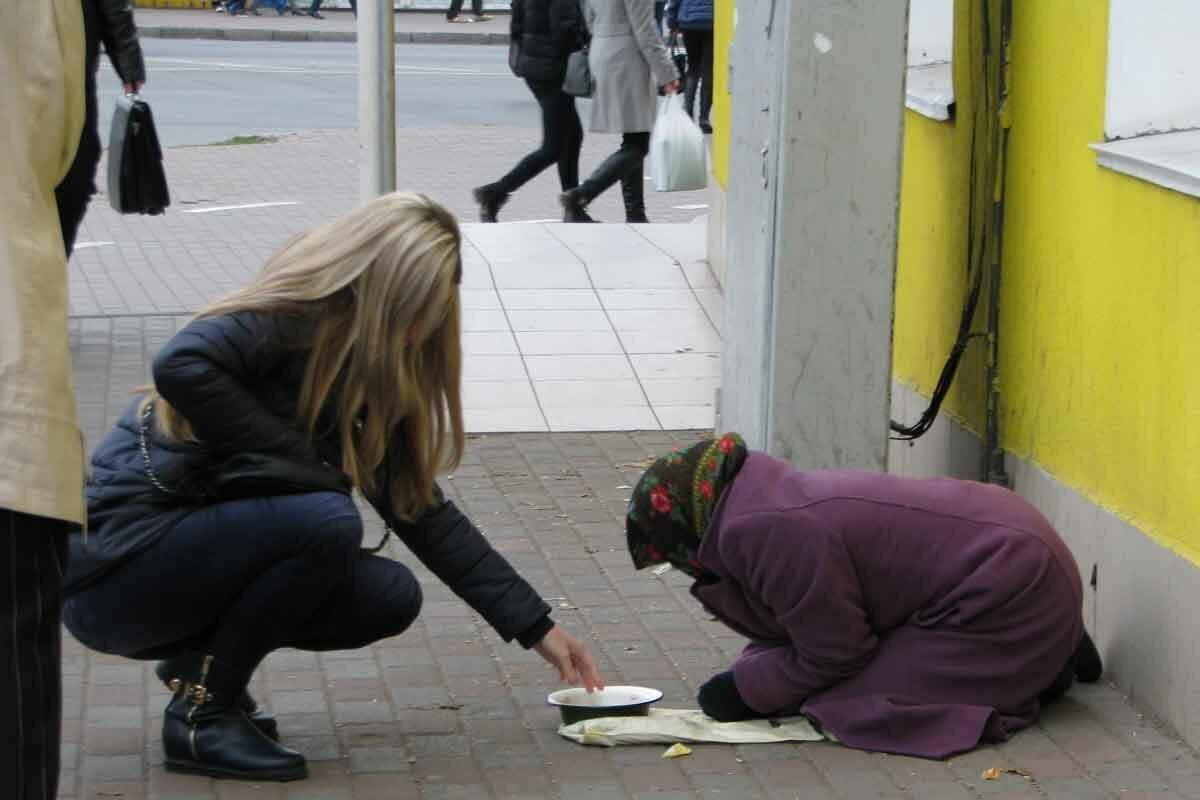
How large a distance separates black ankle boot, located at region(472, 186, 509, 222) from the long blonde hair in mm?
7478

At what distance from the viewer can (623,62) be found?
10.6 meters

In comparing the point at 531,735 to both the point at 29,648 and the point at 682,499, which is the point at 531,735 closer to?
the point at 682,499

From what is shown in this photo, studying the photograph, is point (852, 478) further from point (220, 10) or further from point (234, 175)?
point (220, 10)

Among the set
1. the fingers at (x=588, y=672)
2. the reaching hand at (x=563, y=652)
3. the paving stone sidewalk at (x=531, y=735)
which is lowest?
the paving stone sidewalk at (x=531, y=735)

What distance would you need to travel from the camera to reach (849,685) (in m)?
4.17

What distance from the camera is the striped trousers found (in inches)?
91.1

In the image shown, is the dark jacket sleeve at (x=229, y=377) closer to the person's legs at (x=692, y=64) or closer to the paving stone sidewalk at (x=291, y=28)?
the person's legs at (x=692, y=64)

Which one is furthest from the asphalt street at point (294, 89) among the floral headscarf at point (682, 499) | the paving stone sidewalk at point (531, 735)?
the floral headscarf at point (682, 499)

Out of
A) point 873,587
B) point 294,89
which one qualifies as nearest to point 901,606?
point 873,587

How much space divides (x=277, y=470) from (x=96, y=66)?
7.01 ft

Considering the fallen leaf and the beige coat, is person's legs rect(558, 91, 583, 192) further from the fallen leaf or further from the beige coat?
the beige coat

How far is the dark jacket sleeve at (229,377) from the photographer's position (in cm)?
364

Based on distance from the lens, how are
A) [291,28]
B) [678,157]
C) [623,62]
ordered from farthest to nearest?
[291,28]
[623,62]
[678,157]

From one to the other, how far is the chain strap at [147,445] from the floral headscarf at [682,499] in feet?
3.06
